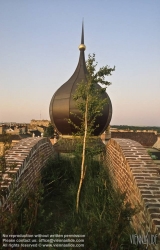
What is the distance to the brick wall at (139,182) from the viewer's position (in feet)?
10.0

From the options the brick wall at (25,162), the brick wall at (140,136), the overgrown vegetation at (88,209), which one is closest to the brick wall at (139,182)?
the overgrown vegetation at (88,209)

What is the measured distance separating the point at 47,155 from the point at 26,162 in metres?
2.11

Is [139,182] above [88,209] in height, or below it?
above

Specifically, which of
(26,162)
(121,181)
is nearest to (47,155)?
(26,162)

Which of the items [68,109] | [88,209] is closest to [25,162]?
[88,209]

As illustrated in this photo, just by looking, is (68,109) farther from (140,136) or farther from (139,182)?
(140,136)

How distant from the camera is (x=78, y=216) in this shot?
393cm

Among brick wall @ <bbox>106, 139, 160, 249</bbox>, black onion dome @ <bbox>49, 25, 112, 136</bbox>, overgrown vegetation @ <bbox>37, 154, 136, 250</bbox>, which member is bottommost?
overgrown vegetation @ <bbox>37, 154, 136, 250</bbox>

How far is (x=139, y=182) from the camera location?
12.3 ft

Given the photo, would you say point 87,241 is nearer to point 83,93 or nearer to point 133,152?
point 133,152

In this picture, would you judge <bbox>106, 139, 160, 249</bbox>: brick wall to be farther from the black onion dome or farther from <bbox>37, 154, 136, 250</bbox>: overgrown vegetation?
the black onion dome

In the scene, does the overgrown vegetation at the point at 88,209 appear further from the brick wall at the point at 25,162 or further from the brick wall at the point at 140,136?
the brick wall at the point at 140,136

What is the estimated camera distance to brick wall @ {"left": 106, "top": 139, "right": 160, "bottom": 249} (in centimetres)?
305

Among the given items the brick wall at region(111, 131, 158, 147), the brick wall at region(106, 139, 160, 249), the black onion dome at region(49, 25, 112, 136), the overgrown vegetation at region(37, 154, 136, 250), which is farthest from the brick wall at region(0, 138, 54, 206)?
the brick wall at region(111, 131, 158, 147)
